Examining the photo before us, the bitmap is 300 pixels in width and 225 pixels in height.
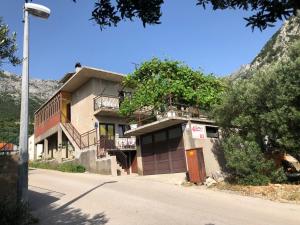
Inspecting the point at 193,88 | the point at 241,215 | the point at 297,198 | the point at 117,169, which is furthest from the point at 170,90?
the point at 241,215

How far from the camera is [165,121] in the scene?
21266 millimetres

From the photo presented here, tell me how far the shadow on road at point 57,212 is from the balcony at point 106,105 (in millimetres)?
13401

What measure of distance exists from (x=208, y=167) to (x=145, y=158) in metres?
5.18

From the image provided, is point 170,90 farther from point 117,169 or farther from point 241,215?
point 241,215

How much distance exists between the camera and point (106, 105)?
95.6ft

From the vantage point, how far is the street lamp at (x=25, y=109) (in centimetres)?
991

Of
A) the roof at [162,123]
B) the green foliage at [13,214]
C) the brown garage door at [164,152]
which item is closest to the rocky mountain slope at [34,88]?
the brown garage door at [164,152]

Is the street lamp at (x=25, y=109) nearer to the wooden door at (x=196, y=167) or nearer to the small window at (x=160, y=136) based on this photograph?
the wooden door at (x=196, y=167)

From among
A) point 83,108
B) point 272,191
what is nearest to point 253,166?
point 272,191

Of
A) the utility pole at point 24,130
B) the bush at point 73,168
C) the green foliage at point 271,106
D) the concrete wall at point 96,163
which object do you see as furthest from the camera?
the bush at point 73,168

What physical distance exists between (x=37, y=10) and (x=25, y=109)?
2742mm

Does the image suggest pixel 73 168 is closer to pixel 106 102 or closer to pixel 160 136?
pixel 106 102

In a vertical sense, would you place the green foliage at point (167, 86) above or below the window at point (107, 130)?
above

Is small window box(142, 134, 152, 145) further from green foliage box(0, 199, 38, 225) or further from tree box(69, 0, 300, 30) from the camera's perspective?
tree box(69, 0, 300, 30)
